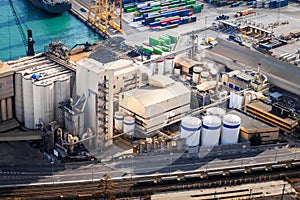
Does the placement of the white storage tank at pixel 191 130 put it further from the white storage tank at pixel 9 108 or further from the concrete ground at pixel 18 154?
the white storage tank at pixel 9 108

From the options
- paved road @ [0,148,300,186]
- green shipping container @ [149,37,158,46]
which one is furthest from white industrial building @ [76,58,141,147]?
green shipping container @ [149,37,158,46]

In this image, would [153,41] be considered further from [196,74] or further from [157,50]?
[196,74]

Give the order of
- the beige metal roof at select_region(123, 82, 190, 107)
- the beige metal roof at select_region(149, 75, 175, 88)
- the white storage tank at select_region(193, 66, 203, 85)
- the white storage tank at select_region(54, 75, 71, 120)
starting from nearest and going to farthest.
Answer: the beige metal roof at select_region(123, 82, 190, 107)
the white storage tank at select_region(54, 75, 71, 120)
the beige metal roof at select_region(149, 75, 175, 88)
the white storage tank at select_region(193, 66, 203, 85)

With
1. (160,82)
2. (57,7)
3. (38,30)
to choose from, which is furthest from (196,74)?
(57,7)

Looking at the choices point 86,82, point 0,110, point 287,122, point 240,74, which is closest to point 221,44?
point 240,74

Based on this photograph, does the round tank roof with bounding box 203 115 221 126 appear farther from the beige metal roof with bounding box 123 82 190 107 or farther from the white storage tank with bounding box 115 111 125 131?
the white storage tank with bounding box 115 111 125 131

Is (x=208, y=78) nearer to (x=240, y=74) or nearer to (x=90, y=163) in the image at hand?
(x=240, y=74)
